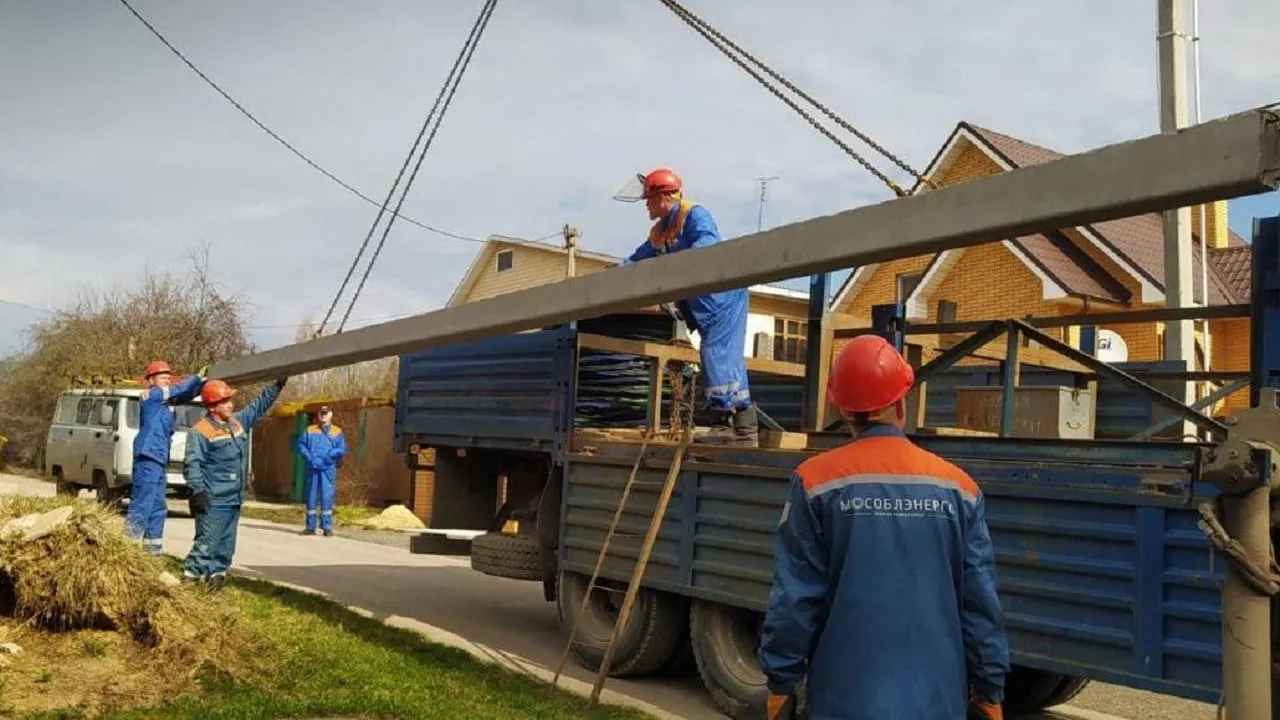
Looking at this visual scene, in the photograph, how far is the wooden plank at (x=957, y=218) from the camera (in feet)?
11.3

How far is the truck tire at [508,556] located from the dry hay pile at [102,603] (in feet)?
7.54

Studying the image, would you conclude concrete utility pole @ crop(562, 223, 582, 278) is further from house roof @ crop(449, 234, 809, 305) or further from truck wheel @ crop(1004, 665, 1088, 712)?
truck wheel @ crop(1004, 665, 1088, 712)

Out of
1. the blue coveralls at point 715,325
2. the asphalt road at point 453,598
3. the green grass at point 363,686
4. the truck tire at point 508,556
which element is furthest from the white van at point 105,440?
the blue coveralls at point 715,325

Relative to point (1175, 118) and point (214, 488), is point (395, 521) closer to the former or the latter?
point (214, 488)

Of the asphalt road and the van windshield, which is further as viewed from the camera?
the van windshield

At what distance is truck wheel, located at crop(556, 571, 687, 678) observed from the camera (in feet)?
25.6

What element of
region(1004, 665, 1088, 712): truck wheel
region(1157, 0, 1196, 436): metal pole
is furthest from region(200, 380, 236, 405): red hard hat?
region(1157, 0, 1196, 436): metal pole

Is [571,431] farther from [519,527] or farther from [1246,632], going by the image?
[1246,632]

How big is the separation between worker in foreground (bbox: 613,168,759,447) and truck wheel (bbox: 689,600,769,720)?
3.47 feet

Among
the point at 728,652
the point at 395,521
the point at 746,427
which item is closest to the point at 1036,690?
the point at 728,652

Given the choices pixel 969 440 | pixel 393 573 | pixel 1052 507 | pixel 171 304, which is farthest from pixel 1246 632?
pixel 171 304

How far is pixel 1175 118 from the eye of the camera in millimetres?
9766

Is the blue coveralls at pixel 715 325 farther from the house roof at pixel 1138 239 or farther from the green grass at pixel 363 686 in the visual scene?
the house roof at pixel 1138 239

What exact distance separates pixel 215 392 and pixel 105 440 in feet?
35.0
